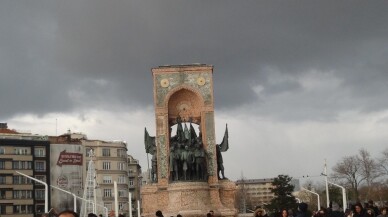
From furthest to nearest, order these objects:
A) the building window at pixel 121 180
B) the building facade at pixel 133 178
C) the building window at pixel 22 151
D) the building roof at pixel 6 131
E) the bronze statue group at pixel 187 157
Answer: the building facade at pixel 133 178 → the building window at pixel 121 180 → the building roof at pixel 6 131 → the building window at pixel 22 151 → the bronze statue group at pixel 187 157

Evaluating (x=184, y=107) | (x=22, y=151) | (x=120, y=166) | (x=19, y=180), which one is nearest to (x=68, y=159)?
(x=22, y=151)

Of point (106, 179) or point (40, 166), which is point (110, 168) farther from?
point (40, 166)

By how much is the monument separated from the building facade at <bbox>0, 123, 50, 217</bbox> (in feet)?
171

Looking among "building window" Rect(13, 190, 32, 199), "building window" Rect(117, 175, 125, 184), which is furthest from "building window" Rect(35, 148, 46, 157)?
"building window" Rect(117, 175, 125, 184)

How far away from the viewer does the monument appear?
134ft

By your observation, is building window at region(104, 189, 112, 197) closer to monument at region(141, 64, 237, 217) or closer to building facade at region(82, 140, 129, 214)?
building facade at region(82, 140, 129, 214)

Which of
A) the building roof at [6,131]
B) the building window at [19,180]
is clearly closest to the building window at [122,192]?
the building window at [19,180]

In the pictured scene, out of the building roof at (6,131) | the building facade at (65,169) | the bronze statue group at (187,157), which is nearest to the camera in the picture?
the bronze statue group at (187,157)

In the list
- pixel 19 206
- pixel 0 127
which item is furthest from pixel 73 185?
pixel 0 127

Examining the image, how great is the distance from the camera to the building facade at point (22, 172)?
90.9m

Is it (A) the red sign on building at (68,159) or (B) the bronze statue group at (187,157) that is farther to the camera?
(A) the red sign on building at (68,159)

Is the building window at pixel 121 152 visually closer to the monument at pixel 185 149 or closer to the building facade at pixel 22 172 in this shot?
the building facade at pixel 22 172

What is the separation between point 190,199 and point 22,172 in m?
57.5

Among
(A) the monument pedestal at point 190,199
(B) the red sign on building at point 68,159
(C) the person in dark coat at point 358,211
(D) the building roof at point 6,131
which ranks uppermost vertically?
(D) the building roof at point 6,131
